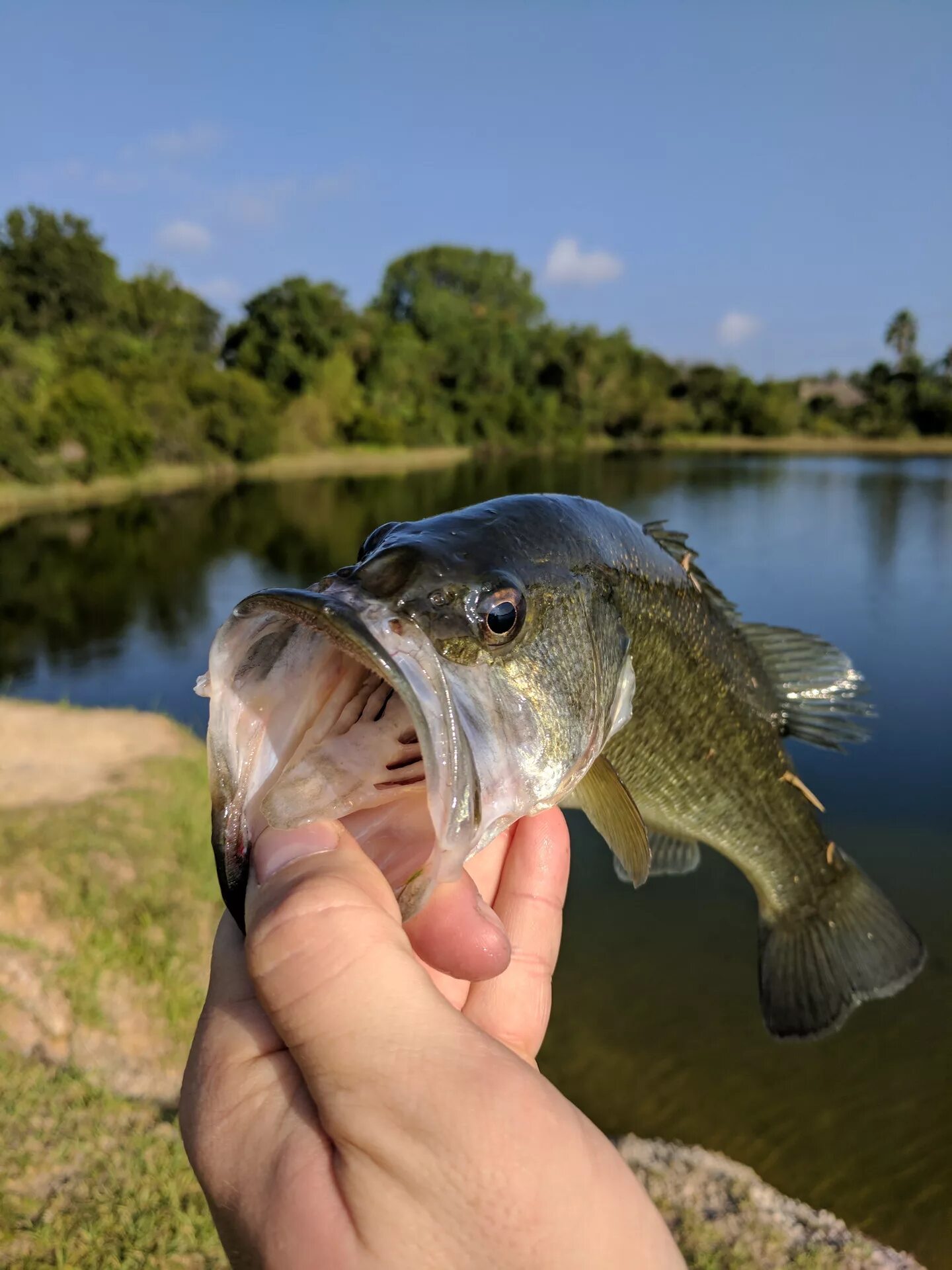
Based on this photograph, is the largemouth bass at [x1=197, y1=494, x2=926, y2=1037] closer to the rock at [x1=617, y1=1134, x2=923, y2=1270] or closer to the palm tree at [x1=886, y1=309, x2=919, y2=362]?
the rock at [x1=617, y1=1134, x2=923, y2=1270]

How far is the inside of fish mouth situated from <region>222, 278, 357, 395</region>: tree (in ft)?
191

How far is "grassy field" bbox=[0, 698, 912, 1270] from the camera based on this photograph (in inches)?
120

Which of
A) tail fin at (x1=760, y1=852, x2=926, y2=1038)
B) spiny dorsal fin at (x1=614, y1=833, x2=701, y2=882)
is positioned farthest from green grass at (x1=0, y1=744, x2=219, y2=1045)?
tail fin at (x1=760, y1=852, x2=926, y2=1038)

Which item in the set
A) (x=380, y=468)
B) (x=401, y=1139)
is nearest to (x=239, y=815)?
(x=401, y=1139)

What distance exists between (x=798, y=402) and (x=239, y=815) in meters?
87.9

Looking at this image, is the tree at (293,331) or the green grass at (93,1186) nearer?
the green grass at (93,1186)

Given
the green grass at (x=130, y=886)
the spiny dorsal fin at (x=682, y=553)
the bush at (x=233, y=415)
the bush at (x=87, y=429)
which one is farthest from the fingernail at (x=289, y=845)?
the bush at (x=233, y=415)

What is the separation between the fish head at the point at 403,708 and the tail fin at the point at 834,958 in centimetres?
193

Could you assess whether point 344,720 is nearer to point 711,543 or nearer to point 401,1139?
point 401,1139

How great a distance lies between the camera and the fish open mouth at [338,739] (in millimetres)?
1454

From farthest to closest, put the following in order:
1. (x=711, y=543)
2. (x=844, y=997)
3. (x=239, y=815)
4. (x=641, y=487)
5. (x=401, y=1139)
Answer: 1. (x=641, y=487)
2. (x=711, y=543)
3. (x=844, y=997)
4. (x=239, y=815)
5. (x=401, y=1139)

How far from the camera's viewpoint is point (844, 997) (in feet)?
10.7

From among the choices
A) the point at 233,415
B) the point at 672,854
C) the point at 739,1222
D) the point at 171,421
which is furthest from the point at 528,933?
the point at 233,415

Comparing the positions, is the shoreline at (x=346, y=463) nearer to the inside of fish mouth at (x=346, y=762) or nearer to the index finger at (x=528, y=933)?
the index finger at (x=528, y=933)
